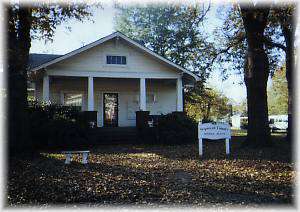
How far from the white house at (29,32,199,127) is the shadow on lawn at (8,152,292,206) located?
10177mm

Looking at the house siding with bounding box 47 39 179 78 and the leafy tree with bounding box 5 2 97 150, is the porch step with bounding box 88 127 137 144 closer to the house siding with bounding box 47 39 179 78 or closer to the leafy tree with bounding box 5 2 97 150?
the house siding with bounding box 47 39 179 78

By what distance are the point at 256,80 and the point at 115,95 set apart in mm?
10054

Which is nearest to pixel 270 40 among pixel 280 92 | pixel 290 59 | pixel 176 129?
pixel 290 59

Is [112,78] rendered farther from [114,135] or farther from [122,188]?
[122,188]

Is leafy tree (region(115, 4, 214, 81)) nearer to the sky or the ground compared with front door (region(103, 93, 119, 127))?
nearer to the sky

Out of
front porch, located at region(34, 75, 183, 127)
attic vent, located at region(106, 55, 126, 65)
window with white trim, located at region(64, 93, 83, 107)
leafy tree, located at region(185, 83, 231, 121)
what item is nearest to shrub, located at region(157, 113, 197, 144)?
front porch, located at region(34, 75, 183, 127)

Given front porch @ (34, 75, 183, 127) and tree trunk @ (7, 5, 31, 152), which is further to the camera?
front porch @ (34, 75, 183, 127)

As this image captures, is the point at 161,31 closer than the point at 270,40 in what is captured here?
No

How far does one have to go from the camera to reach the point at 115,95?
20.7 metres

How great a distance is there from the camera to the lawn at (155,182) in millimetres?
5457

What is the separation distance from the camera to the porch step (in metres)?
16.8

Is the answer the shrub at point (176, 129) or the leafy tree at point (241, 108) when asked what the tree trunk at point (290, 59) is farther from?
the leafy tree at point (241, 108)

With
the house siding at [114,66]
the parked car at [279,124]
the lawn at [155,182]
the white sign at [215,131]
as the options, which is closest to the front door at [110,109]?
the house siding at [114,66]

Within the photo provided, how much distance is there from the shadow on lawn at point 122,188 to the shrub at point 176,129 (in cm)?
796
